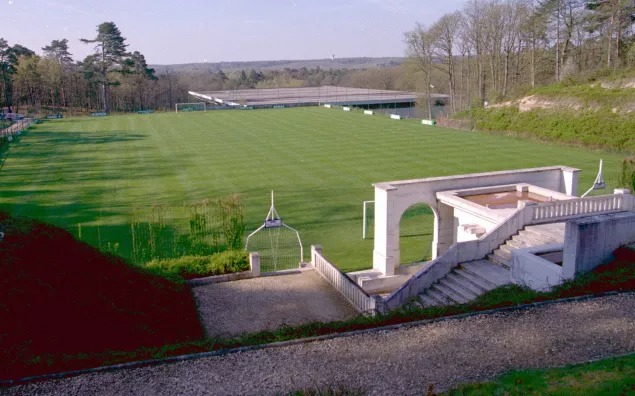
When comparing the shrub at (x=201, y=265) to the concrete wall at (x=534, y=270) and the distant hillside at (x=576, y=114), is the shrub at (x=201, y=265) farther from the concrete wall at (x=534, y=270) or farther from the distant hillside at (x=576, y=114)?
the distant hillside at (x=576, y=114)

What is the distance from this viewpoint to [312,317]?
45.6 feet

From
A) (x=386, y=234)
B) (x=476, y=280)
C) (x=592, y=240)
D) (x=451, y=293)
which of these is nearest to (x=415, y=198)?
(x=386, y=234)

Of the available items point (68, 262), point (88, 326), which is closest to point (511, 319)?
point (88, 326)

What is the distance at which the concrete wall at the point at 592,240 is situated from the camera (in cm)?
1261

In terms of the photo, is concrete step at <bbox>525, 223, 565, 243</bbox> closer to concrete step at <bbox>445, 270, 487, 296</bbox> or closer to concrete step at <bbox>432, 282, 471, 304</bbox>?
concrete step at <bbox>445, 270, 487, 296</bbox>

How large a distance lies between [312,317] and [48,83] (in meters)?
82.2

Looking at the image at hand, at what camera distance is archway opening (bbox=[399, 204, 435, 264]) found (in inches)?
789

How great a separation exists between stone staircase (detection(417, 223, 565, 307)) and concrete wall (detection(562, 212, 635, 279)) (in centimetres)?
156

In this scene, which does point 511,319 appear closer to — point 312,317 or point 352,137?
point 312,317

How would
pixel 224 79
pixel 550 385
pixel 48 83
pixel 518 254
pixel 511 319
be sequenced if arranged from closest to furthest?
pixel 550 385
pixel 511 319
pixel 518 254
pixel 48 83
pixel 224 79

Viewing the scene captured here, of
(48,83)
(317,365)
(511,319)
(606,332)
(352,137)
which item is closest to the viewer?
(317,365)

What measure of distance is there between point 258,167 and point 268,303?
21.3 meters

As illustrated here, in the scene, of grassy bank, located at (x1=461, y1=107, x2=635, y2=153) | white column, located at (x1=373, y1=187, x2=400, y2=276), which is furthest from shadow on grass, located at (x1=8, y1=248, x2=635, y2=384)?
grassy bank, located at (x1=461, y1=107, x2=635, y2=153)

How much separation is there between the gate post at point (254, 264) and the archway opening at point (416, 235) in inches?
199
